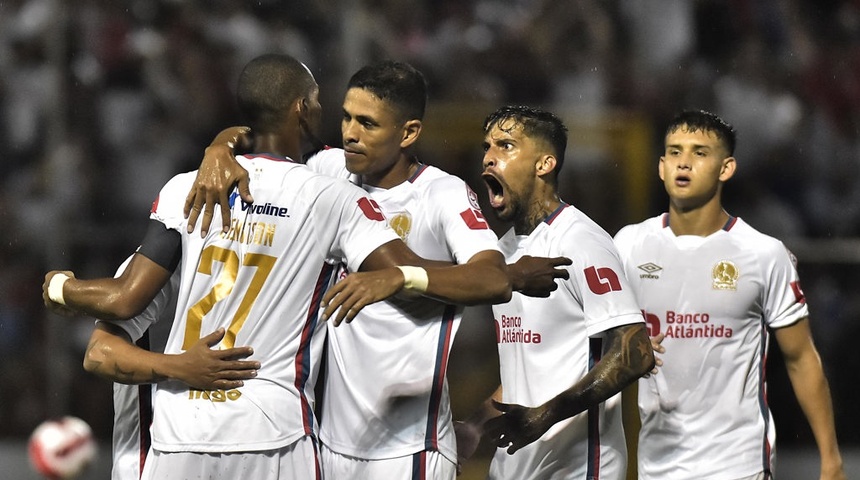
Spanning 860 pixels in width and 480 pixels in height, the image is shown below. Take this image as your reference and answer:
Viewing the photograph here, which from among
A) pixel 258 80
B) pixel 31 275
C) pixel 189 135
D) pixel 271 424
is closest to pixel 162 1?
pixel 189 135

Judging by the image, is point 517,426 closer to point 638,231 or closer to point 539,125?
point 539,125

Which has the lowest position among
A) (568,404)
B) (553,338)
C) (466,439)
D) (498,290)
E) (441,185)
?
(466,439)

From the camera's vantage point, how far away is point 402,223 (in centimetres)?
466

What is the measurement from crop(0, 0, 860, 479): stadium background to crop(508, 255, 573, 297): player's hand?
4.24m

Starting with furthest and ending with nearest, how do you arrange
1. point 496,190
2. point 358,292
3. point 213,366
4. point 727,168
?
1. point 727,168
2. point 496,190
3. point 213,366
4. point 358,292

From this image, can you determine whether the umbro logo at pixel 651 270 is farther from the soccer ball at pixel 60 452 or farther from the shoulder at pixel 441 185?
the soccer ball at pixel 60 452

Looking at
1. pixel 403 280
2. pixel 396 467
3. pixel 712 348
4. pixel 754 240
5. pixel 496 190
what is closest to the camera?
pixel 403 280

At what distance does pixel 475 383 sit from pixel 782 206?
9.69 ft

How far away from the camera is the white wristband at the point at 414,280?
12.8ft

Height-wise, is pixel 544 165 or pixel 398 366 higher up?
pixel 544 165

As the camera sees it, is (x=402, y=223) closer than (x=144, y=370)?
No

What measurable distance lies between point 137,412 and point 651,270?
2.25 m

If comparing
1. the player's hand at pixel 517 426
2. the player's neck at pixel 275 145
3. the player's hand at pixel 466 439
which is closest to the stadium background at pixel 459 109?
the player's hand at pixel 466 439

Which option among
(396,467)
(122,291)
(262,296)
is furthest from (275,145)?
(396,467)
